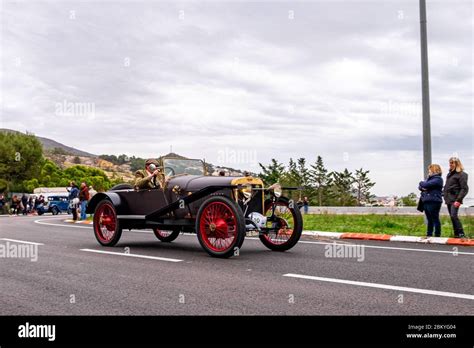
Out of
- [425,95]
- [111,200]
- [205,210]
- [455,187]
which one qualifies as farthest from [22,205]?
[455,187]

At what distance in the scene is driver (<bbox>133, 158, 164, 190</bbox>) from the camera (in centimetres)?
1037

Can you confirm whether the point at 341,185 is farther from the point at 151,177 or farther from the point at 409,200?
the point at 151,177

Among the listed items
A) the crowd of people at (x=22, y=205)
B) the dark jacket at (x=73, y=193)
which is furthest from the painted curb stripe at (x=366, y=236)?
the crowd of people at (x=22, y=205)

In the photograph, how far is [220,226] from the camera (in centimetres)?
878

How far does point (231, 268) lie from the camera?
300 inches

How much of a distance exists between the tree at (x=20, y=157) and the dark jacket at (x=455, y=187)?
67985 millimetres

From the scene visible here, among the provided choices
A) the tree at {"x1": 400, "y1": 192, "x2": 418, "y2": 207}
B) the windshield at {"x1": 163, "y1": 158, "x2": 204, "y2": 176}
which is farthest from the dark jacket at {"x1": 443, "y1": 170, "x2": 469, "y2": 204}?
the tree at {"x1": 400, "y1": 192, "x2": 418, "y2": 207}

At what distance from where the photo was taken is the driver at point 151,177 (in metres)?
10.4

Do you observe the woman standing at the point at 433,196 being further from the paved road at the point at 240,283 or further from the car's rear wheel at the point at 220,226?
the car's rear wheel at the point at 220,226

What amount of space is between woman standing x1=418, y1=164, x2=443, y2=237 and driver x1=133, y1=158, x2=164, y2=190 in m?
6.14

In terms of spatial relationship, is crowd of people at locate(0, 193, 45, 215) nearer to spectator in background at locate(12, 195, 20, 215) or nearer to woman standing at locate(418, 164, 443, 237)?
spectator in background at locate(12, 195, 20, 215)

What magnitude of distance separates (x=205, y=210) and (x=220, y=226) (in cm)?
40
